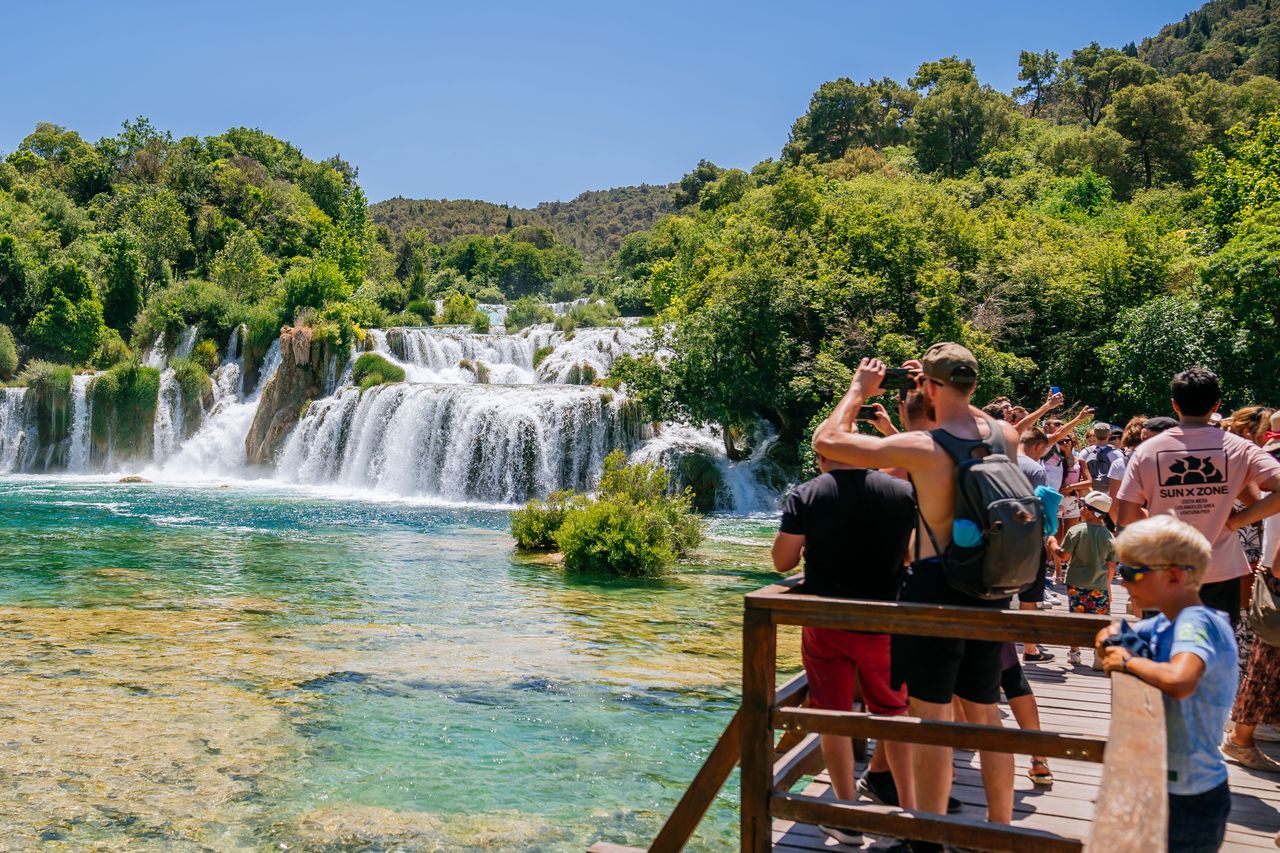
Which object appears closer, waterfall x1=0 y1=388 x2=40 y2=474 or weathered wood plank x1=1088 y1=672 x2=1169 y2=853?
weathered wood plank x1=1088 y1=672 x2=1169 y2=853

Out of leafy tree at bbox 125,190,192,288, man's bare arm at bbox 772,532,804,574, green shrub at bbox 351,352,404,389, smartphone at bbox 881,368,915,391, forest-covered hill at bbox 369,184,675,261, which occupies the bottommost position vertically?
man's bare arm at bbox 772,532,804,574

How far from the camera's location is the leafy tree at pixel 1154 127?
154 ft

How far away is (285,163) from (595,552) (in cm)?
5668

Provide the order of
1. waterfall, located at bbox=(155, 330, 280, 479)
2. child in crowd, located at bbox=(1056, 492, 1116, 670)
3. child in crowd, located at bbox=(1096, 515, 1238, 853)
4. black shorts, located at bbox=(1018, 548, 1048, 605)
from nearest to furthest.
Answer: child in crowd, located at bbox=(1096, 515, 1238, 853) < black shorts, located at bbox=(1018, 548, 1048, 605) < child in crowd, located at bbox=(1056, 492, 1116, 670) < waterfall, located at bbox=(155, 330, 280, 479)

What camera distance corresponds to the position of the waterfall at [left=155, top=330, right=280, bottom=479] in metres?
33.7

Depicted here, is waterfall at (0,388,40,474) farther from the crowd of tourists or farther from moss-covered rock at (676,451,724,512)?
the crowd of tourists

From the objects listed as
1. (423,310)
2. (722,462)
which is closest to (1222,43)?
(423,310)

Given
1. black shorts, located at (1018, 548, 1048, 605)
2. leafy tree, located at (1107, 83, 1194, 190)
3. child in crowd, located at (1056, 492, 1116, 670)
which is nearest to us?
black shorts, located at (1018, 548, 1048, 605)

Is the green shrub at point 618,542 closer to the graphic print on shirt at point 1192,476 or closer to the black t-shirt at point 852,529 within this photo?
the graphic print on shirt at point 1192,476

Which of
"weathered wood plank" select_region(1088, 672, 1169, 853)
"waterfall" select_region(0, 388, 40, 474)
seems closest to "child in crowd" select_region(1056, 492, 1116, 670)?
"weathered wood plank" select_region(1088, 672, 1169, 853)

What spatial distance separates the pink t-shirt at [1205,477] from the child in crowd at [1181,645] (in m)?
1.88

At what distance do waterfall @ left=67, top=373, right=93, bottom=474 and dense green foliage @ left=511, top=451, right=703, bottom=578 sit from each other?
2397 cm

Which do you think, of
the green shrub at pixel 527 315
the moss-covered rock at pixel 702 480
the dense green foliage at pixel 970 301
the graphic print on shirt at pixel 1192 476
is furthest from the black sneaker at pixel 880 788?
the green shrub at pixel 527 315

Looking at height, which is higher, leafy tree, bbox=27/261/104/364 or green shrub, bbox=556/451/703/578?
leafy tree, bbox=27/261/104/364
